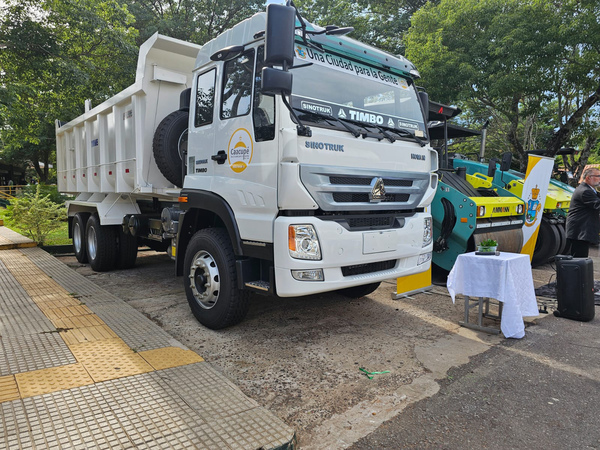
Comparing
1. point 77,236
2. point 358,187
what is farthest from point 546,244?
point 77,236

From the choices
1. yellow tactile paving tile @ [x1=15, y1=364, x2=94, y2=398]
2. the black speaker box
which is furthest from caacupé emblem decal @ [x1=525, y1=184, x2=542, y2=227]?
yellow tactile paving tile @ [x1=15, y1=364, x2=94, y2=398]

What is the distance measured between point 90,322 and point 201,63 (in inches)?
115

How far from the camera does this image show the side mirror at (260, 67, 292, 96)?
3186 mm

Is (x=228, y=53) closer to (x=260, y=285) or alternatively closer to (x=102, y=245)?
(x=260, y=285)

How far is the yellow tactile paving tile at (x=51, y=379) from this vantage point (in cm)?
285

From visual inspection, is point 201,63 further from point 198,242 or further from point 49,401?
point 49,401

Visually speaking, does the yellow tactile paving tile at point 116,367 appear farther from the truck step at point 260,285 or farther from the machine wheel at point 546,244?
the machine wheel at point 546,244

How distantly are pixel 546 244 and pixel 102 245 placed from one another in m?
8.32

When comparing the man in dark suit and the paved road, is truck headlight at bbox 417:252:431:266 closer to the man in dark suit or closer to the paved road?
the paved road

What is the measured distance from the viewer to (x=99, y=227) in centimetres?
719

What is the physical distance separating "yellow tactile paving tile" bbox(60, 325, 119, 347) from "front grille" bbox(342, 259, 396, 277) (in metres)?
2.21

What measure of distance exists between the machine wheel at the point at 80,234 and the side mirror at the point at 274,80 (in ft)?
19.6

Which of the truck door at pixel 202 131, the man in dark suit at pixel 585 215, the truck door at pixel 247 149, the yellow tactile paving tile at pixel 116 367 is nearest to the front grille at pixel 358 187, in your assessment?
the truck door at pixel 247 149

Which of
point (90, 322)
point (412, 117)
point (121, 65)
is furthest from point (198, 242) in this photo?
point (121, 65)
